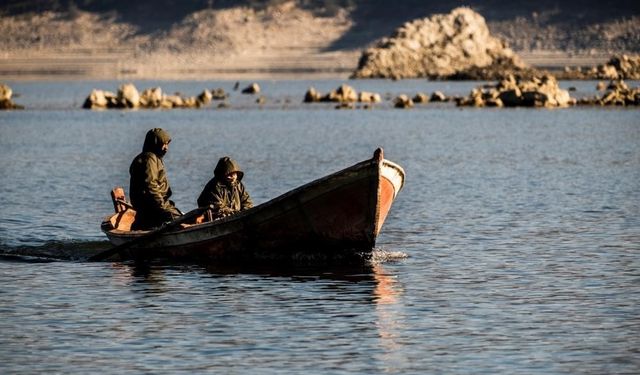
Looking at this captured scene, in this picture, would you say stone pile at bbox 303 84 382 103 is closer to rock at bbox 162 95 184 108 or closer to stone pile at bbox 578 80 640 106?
rock at bbox 162 95 184 108

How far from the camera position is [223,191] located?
26750 mm

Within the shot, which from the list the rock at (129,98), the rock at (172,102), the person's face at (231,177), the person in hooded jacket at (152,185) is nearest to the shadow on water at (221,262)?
the person in hooded jacket at (152,185)

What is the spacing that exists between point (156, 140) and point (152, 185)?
2.61 feet

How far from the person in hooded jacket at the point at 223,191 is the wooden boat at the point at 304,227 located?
25.1 inches

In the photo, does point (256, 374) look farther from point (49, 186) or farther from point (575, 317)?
point (49, 186)

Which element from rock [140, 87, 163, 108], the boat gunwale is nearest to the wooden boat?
the boat gunwale

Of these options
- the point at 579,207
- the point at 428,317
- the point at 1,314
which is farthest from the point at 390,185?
the point at 579,207

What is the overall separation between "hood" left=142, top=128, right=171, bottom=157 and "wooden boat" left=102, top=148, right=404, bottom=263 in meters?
1.47

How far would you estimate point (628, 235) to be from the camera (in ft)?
101

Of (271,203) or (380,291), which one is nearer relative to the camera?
(380,291)

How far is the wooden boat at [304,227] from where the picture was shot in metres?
25.0

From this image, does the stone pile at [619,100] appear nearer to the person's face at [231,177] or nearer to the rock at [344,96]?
the rock at [344,96]

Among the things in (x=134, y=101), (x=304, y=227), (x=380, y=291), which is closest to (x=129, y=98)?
(x=134, y=101)

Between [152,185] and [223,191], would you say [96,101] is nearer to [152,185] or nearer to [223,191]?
[152,185]
